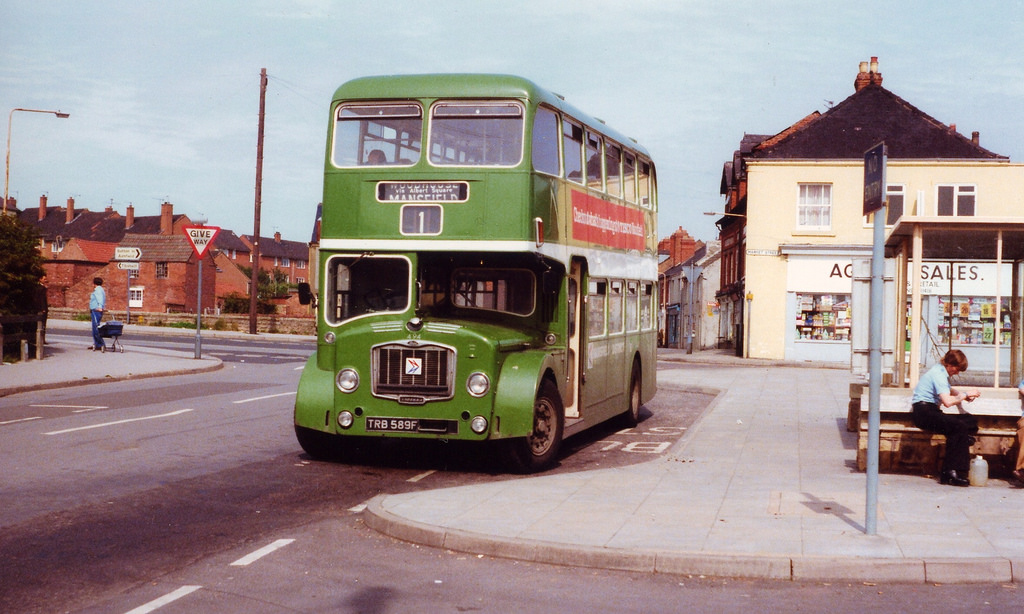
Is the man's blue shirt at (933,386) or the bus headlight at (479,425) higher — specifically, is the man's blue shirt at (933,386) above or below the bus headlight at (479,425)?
above

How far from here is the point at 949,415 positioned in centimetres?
1112

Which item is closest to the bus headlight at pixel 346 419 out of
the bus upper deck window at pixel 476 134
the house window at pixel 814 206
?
the bus upper deck window at pixel 476 134

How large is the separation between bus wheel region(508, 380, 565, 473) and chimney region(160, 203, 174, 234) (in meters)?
A: 106

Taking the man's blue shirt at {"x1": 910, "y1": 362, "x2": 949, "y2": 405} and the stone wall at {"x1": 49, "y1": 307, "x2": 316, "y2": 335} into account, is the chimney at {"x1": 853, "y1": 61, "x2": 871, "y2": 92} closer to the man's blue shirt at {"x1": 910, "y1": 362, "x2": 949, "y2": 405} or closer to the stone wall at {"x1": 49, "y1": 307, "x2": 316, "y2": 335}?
the stone wall at {"x1": 49, "y1": 307, "x2": 316, "y2": 335}

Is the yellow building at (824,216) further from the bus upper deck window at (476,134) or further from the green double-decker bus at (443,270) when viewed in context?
the bus upper deck window at (476,134)

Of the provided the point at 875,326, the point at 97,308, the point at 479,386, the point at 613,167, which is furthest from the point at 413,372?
the point at 97,308

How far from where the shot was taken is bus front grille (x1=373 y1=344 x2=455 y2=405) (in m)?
11.4

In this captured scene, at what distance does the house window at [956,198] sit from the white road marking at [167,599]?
40408 millimetres

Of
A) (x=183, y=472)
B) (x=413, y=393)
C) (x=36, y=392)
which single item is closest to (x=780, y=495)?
(x=413, y=393)

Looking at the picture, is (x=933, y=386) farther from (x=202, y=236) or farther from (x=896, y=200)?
(x=896, y=200)

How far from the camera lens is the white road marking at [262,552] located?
735 centimetres

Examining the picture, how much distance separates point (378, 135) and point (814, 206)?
3425 centimetres

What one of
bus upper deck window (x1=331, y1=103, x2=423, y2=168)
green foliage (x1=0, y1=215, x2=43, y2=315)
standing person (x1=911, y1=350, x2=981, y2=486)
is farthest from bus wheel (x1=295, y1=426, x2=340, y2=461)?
green foliage (x1=0, y1=215, x2=43, y2=315)

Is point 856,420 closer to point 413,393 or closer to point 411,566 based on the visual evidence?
point 413,393
